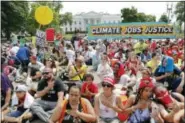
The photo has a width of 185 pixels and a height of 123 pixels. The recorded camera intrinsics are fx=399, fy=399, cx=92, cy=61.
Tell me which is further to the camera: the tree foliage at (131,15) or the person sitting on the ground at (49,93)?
the tree foliage at (131,15)

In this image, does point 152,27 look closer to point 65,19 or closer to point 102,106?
point 102,106

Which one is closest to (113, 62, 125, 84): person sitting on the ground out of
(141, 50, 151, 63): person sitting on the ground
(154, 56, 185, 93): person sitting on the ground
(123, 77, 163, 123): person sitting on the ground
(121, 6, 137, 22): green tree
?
(154, 56, 185, 93): person sitting on the ground

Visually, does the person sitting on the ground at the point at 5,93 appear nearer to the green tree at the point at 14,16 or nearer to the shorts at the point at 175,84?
the shorts at the point at 175,84

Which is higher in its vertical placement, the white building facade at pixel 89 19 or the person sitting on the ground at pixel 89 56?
the white building facade at pixel 89 19

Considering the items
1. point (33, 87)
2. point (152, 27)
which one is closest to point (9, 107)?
point (33, 87)

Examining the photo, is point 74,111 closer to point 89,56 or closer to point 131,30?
point 89,56

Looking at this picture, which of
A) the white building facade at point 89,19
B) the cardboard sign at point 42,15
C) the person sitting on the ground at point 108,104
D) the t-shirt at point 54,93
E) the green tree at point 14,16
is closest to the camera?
the person sitting on the ground at point 108,104

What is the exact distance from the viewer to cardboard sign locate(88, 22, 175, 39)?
89.4 feet

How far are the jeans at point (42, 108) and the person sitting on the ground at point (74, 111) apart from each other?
0.91 m

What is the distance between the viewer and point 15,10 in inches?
2028

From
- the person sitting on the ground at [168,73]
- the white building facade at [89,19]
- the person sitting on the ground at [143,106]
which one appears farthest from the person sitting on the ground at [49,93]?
the white building facade at [89,19]

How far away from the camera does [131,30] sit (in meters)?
28.7

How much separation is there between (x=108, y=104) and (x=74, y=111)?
95 centimetres

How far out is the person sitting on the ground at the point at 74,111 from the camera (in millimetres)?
5020
